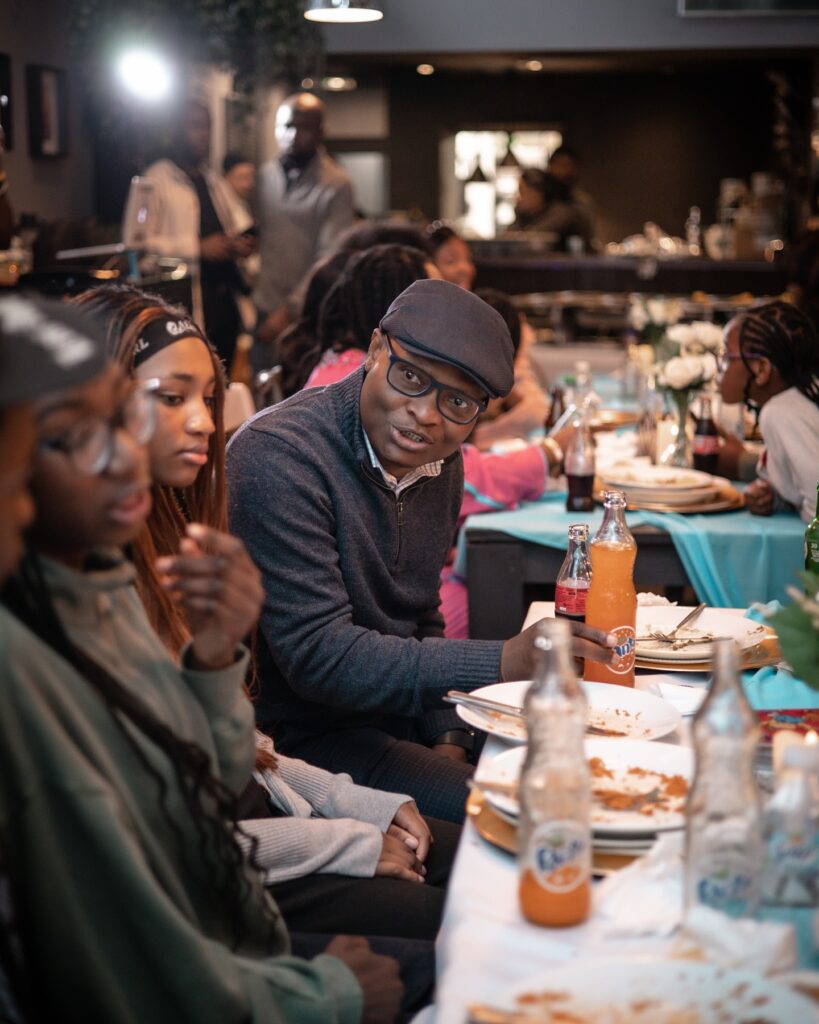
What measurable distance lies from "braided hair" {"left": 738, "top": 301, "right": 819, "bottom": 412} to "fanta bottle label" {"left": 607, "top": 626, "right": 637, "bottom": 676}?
1409 millimetres

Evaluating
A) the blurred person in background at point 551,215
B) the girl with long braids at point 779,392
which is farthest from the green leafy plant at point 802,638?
the blurred person in background at point 551,215

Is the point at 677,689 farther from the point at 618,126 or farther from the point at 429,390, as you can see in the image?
the point at 618,126

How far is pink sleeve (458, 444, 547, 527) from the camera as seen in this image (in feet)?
10.2

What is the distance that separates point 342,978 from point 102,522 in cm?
53

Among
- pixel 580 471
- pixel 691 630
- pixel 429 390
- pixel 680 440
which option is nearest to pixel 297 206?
pixel 680 440

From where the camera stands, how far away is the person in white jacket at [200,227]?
21.3 ft

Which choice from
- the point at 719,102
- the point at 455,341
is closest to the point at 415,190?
the point at 719,102

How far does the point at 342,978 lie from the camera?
1312 millimetres

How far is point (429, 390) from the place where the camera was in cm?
204

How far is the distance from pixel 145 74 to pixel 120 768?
759 centimetres

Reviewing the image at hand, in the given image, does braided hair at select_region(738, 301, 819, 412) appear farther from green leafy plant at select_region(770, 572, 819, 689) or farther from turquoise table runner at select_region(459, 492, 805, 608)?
green leafy plant at select_region(770, 572, 819, 689)

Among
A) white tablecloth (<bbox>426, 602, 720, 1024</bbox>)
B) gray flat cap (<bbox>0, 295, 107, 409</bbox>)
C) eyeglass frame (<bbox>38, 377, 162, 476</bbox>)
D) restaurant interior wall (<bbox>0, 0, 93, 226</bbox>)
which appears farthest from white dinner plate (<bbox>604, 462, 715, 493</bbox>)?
restaurant interior wall (<bbox>0, 0, 93, 226</bbox>)

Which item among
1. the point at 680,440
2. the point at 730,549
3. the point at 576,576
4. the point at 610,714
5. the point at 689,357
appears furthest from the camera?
the point at 689,357

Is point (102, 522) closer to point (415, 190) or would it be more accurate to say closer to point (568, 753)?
point (568, 753)
